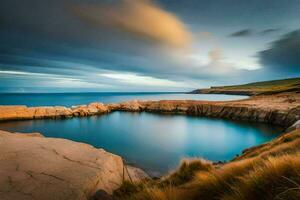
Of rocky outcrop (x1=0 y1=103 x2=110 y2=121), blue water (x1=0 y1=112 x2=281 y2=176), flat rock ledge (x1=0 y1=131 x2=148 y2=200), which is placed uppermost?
flat rock ledge (x1=0 y1=131 x2=148 y2=200)

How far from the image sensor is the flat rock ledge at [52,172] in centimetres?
571

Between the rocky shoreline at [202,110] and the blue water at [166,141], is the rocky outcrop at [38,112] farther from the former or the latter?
the blue water at [166,141]

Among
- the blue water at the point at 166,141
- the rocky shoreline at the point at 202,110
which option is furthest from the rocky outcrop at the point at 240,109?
the blue water at the point at 166,141

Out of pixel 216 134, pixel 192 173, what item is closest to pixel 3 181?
pixel 192 173

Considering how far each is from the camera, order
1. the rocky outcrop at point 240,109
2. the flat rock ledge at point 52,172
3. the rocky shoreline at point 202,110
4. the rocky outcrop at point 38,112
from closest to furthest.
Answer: the flat rock ledge at point 52,172 → the rocky outcrop at point 240,109 → the rocky shoreline at point 202,110 → the rocky outcrop at point 38,112

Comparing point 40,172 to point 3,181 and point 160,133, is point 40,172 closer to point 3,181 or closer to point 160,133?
point 3,181

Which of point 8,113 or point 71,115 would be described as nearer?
point 8,113

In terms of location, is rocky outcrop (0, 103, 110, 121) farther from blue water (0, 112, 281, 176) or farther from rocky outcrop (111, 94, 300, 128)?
rocky outcrop (111, 94, 300, 128)

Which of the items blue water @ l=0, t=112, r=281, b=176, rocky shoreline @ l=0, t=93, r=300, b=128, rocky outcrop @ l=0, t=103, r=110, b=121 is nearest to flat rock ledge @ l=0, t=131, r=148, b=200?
blue water @ l=0, t=112, r=281, b=176

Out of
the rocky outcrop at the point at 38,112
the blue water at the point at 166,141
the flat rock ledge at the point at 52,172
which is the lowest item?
the blue water at the point at 166,141

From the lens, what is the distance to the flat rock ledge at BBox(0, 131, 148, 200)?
571 centimetres

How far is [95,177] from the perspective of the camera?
7.12m

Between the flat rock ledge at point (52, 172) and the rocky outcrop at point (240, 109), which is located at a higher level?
the flat rock ledge at point (52, 172)

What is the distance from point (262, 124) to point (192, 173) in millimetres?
39804
